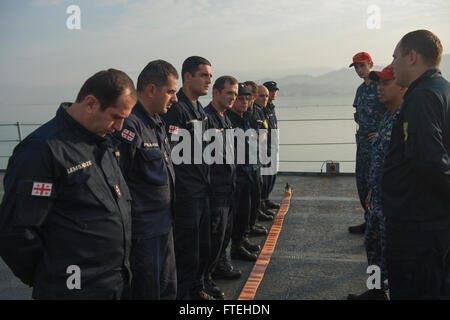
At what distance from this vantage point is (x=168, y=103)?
2881 millimetres

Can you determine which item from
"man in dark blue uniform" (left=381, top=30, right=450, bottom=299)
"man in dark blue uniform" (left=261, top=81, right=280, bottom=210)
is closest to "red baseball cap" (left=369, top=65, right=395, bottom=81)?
"man in dark blue uniform" (left=381, top=30, right=450, bottom=299)

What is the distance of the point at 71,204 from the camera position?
1.87m

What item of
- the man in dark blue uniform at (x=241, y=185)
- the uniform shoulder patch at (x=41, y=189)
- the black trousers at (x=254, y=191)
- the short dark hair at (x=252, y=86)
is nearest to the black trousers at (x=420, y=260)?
the uniform shoulder patch at (x=41, y=189)

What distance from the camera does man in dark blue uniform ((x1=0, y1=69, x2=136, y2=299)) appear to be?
5.76 feet

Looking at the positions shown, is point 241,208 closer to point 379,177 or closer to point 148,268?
point 379,177

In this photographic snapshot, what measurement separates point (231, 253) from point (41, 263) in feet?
10.5

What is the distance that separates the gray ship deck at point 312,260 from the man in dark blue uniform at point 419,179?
1.37 meters

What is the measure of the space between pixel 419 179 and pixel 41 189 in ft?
7.21

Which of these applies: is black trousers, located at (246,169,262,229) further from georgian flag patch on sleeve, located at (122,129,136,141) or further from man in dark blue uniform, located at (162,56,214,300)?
georgian flag patch on sleeve, located at (122,129,136,141)

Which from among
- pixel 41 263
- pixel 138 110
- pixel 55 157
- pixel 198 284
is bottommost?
pixel 198 284

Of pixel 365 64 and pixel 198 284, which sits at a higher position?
pixel 365 64

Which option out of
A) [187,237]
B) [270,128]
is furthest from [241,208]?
[270,128]
